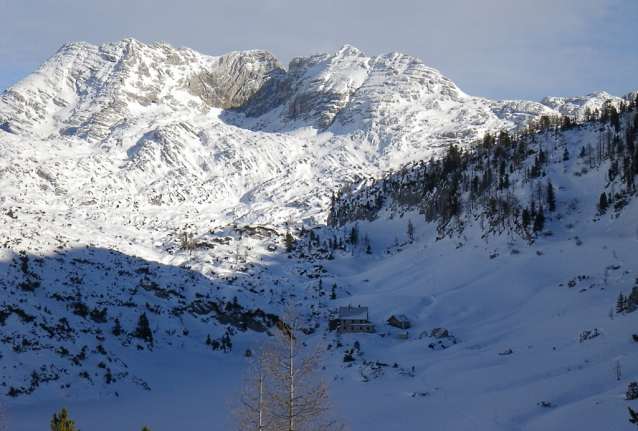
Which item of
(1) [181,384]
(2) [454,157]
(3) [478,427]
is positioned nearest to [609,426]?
(3) [478,427]

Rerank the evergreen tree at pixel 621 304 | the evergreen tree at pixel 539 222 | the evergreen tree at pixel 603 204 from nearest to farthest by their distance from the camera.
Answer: the evergreen tree at pixel 621 304 < the evergreen tree at pixel 603 204 < the evergreen tree at pixel 539 222

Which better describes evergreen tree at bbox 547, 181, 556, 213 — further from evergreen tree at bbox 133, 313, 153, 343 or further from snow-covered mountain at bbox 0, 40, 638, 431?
evergreen tree at bbox 133, 313, 153, 343

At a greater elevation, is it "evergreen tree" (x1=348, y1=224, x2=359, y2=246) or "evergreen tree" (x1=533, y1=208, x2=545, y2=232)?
"evergreen tree" (x1=348, y1=224, x2=359, y2=246)

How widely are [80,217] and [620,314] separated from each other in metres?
134

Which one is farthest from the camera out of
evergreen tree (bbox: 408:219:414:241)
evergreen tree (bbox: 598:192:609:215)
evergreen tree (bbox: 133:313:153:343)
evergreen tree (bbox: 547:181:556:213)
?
evergreen tree (bbox: 408:219:414:241)

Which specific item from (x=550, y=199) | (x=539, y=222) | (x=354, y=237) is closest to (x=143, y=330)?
(x=539, y=222)

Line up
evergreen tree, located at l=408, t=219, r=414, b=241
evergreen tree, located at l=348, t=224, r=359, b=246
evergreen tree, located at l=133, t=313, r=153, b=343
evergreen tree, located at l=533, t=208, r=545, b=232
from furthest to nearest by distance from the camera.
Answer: evergreen tree, located at l=348, t=224, r=359, b=246 < evergreen tree, located at l=408, t=219, r=414, b=241 < evergreen tree, located at l=533, t=208, r=545, b=232 < evergreen tree, located at l=133, t=313, r=153, b=343

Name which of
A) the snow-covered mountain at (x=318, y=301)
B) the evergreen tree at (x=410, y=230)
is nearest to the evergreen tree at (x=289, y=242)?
the snow-covered mountain at (x=318, y=301)

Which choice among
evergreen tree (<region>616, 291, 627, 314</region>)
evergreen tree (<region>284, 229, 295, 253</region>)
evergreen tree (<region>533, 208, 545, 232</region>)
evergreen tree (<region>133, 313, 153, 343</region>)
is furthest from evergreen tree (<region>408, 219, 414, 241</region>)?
evergreen tree (<region>133, 313, 153, 343</region>)

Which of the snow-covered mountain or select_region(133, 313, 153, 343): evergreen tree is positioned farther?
select_region(133, 313, 153, 343): evergreen tree

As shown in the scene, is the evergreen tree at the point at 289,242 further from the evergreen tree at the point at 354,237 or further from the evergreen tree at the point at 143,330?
the evergreen tree at the point at 143,330

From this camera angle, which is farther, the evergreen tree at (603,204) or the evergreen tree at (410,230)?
the evergreen tree at (410,230)

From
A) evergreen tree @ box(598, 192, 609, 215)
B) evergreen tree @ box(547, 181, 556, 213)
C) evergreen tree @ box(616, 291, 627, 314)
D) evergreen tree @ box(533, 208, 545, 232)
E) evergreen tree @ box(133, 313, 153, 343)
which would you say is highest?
evergreen tree @ box(547, 181, 556, 213)

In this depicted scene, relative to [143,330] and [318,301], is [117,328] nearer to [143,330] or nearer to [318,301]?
[143,330]
